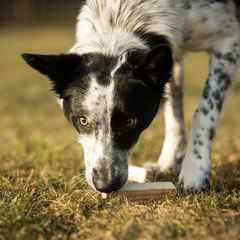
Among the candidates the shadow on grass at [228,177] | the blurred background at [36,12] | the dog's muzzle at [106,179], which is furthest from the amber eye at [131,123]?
the blurred background at [36,12]

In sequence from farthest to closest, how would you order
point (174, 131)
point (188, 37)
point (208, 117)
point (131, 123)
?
1. point (174, 131)
2. point (188, 37)
3. point (208, 117)
4. point (131, 123)

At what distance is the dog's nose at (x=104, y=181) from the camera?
3916 mm

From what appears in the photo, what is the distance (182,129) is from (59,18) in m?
21.0

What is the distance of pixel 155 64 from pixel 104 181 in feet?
2.88

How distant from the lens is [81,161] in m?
5.66

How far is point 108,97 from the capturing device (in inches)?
161

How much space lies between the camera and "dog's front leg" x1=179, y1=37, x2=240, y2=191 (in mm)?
4566

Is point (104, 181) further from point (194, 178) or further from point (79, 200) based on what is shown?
point (194, 178)

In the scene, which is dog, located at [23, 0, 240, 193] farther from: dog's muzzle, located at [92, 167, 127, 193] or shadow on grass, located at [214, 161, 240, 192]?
shadow on grass, located at [214, 161, 240, 192]

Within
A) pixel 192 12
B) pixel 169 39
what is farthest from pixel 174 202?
pixel 192 12

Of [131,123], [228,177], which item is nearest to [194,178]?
[228,177]

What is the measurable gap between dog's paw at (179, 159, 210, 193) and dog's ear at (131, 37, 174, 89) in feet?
2.01

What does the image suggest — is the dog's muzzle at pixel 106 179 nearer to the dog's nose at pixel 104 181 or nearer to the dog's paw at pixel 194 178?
the dog's nose at pixel 104 181

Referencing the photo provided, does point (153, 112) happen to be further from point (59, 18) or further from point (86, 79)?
point (59, 18)
